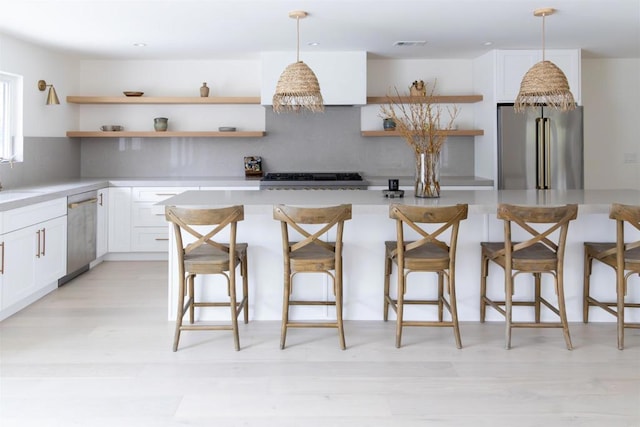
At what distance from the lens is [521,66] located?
225 inches

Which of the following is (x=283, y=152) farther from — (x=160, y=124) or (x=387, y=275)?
(x=387, y=275)

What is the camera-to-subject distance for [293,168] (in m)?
6.48

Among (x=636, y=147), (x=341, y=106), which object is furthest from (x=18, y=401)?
(x=636, y=147)

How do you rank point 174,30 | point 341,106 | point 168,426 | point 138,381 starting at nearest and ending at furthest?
point 168,426 → point 138,381 → point 174,30 → point 341,106

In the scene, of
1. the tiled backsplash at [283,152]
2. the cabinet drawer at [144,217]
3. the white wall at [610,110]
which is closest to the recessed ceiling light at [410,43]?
the tiled backsplash at [283,152]

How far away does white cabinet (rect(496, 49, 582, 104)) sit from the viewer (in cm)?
569

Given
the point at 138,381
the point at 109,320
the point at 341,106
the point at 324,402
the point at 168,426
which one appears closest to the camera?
the point at 168,426

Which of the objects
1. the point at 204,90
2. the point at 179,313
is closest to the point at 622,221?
the point at 179,313

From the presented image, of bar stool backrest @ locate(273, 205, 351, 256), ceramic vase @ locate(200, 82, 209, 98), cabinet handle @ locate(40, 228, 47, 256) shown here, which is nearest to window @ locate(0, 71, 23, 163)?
cabinet handle @ locate(40, 228, 47, 256)

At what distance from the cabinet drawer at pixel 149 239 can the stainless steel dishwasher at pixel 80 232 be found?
18.0 inches

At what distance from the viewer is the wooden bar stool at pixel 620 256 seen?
128 inches

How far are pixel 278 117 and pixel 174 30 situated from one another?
1845mm

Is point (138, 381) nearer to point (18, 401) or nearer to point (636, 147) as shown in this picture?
point (18, 401)

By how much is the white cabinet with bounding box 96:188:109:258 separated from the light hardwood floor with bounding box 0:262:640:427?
177cm
